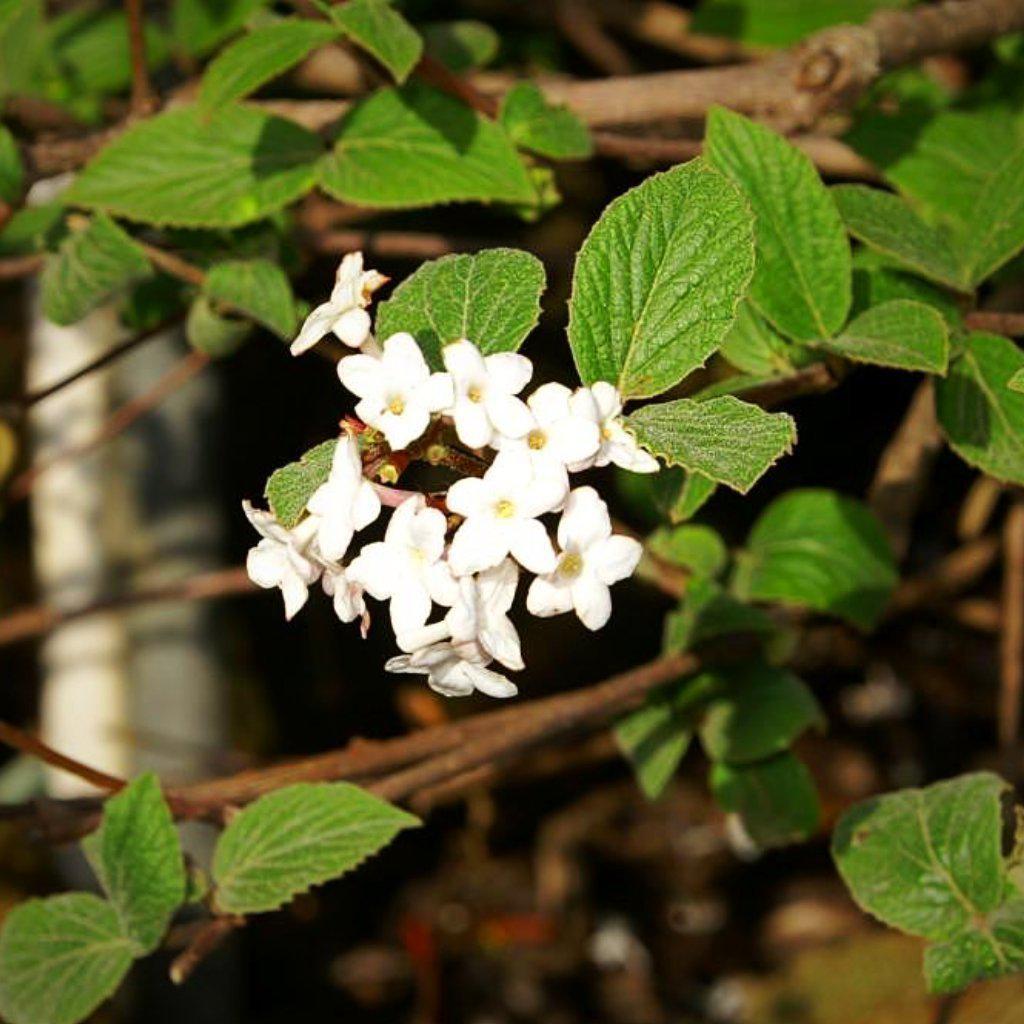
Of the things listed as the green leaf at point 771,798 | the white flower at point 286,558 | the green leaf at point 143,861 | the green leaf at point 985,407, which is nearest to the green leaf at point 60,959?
the green leaf at point 143,861

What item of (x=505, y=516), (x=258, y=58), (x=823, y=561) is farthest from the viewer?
(x=823, y=561)

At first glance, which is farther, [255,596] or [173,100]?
[255,596]

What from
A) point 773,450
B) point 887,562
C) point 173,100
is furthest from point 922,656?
point 773,450

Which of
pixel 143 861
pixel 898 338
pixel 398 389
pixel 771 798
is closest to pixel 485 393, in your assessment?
pixel 398 389

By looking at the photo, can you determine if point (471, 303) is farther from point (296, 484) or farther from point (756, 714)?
point (756, 714)

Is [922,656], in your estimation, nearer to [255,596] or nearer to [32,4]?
[255,596]

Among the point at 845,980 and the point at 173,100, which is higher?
the point at 173,100
